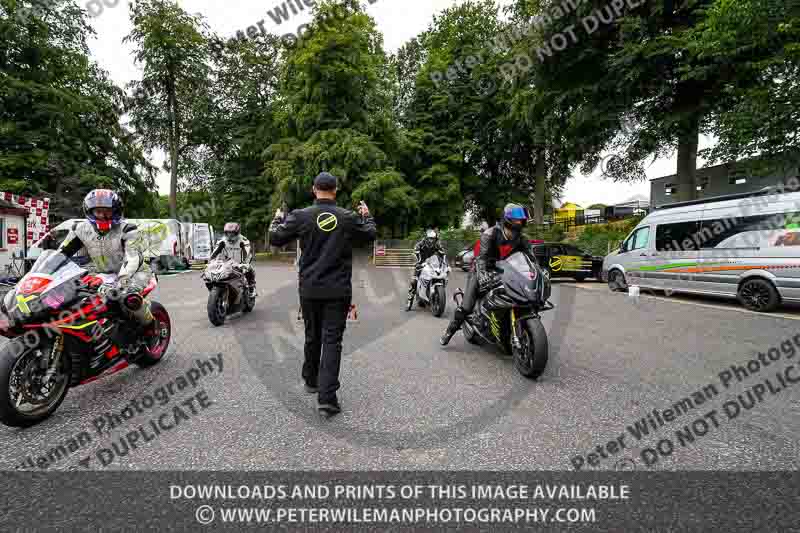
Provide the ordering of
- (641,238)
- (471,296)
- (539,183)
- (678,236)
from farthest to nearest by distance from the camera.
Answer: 1. (539,183)
2. (641,238)
3. (678,236)
4. (471,296)

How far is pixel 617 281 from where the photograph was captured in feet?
43.3

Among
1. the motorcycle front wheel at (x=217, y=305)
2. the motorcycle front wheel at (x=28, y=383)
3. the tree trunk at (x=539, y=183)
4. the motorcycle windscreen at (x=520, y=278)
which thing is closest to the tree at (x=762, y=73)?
the motorcycle windscreen at (x=520, y=278)

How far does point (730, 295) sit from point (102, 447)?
1127cm

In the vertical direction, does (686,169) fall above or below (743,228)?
above

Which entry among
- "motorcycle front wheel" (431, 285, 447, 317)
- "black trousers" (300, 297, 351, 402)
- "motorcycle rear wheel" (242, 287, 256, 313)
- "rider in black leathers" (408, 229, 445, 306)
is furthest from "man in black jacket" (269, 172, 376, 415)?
"rider in black leathers" (408, 229, 445, 306)

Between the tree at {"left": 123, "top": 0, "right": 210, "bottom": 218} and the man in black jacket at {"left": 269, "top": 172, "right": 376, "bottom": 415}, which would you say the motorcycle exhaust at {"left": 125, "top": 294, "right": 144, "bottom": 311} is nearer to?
the man in black jacket at {"left": 269, "top": 172, "right": 376, "bottom": 415}

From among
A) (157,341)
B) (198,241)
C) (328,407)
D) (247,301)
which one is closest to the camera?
(328,407)

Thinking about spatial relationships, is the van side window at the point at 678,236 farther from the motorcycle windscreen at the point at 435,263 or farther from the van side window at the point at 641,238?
the motorcycle windscreen at the point at 435,263

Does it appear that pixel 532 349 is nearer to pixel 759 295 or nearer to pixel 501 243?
pixel 501 243

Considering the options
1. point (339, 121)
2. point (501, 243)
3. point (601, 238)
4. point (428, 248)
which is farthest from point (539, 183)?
point (501, 243)

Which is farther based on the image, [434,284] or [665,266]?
[665,266]

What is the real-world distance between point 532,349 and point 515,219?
1.39 meters

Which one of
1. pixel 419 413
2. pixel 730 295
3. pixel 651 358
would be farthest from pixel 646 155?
pixel 419 413

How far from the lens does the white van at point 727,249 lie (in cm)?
872
